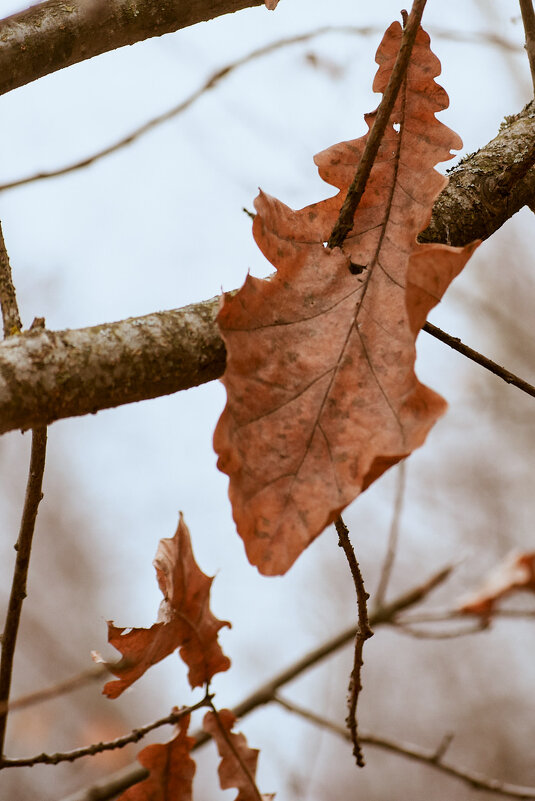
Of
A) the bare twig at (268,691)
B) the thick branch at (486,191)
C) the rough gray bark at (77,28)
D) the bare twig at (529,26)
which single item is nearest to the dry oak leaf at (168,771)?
the bare twig at (268,691)

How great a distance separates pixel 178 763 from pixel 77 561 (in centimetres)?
402

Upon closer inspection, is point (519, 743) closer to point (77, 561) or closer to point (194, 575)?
point (77, 561)

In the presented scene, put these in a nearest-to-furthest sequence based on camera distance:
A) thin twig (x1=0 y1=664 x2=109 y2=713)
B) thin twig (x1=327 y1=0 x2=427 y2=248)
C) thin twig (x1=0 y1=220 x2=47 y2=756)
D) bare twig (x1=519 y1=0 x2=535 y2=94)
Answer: thin twig (x1=0 y1=664 x2=109 y2=713) < thin twig (x1=327 y1=0 x2=427 y2=248) < thin twig (x1=0 y1=220 x2=47 y2=756) < bare twig (x1=519 y1=0 x2=535 y2=94)

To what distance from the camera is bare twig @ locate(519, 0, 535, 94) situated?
0.68m

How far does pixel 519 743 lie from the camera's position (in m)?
3.75

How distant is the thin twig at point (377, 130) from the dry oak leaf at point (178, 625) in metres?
0.25

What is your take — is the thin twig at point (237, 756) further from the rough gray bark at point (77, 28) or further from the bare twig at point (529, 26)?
the bare twig at point (529, 26)

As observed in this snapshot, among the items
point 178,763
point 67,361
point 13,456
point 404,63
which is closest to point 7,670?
point 178,763

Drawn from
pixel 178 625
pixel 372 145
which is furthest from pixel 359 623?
pixel 372 145

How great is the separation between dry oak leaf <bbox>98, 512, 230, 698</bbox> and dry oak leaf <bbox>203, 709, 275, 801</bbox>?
2.0 inches

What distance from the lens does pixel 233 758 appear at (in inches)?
21.8

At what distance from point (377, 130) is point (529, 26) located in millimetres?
416

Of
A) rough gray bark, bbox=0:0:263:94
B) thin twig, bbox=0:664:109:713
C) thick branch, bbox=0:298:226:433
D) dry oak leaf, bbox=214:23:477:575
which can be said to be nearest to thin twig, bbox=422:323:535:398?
dry oak leaf, bbox=214:23:477:575

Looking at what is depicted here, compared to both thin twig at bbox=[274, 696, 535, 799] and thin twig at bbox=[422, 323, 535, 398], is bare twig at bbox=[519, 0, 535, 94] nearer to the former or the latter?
thin twig at bbox=[422, 323, 535, 398]
